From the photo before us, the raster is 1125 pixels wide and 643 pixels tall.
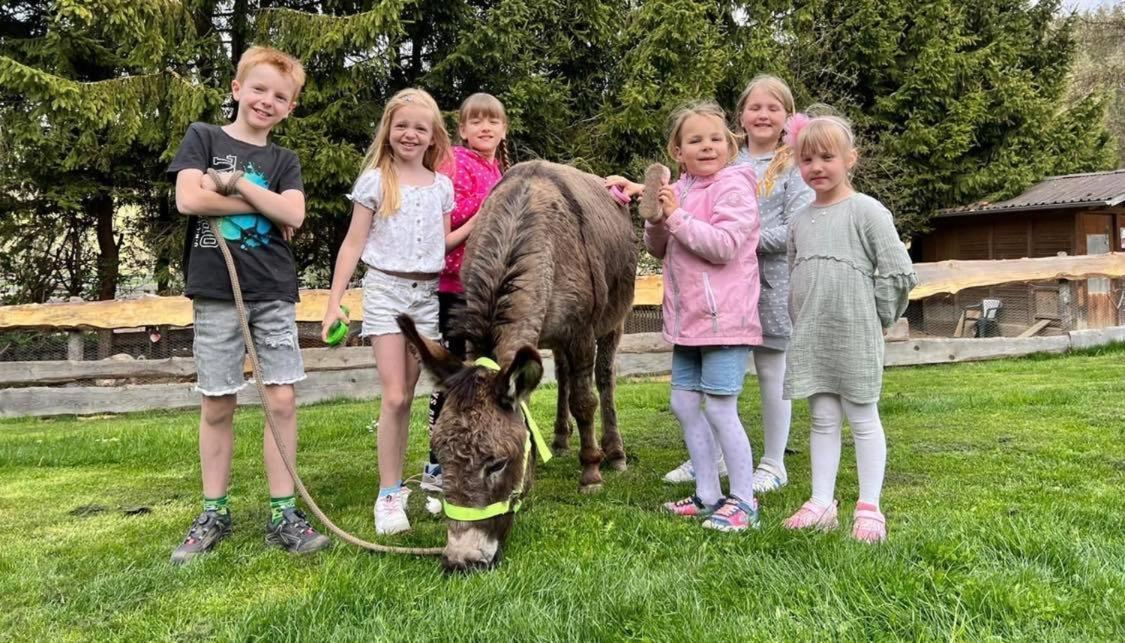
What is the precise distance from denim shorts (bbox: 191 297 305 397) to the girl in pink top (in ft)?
3.28

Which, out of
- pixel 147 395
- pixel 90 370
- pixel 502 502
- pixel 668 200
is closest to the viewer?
pixel 502 502

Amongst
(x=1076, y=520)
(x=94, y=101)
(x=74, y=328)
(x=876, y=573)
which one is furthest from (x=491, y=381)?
(x=94, y=101)

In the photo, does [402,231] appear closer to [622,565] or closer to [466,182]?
[466,182]

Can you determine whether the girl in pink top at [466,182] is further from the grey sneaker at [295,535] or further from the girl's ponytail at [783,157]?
the girl's ponytail at [783,157]

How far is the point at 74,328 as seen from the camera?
9648mm

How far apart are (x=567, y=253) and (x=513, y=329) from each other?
87cm

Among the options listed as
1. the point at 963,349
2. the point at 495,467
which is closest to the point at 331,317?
the point at 495,467

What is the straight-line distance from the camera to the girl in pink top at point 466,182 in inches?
178

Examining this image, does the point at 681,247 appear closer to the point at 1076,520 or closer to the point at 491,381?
the point at 491,381

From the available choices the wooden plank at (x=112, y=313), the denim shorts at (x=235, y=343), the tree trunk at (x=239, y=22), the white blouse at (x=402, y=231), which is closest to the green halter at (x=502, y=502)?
the white blouse at (x=402, y=231)

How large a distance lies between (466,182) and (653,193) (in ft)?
4.93

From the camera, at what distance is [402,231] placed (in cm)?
402

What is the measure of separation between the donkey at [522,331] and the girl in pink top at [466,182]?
9.2 inches

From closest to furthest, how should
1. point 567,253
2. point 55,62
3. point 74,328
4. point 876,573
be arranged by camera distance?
1. point 876,573
2. point 567,253
3. point 74,328
4. point 55,62
